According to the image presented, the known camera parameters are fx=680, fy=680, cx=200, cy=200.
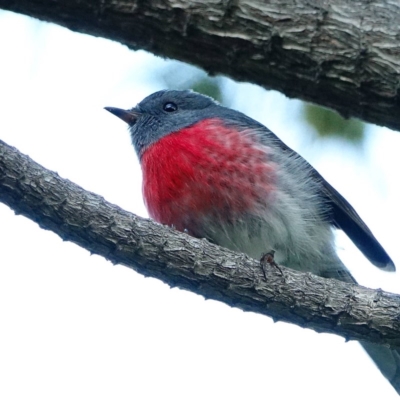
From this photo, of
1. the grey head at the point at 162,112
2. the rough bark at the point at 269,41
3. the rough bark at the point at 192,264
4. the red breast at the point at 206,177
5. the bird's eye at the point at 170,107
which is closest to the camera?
the rough bark at the point at 269,41

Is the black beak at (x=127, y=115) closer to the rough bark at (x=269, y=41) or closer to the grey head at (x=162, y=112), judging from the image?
the grey head at (x=162, y=112)

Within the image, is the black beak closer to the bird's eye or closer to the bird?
the bird's eye

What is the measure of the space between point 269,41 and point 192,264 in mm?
1406

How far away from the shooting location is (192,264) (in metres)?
4.14

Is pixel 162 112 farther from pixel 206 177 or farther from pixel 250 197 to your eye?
pixel 250 197

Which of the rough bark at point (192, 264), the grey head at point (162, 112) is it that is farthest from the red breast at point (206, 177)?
the rough bark at point (192, 264)

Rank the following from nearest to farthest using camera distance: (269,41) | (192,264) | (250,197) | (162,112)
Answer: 1. (269,41)
2. (192,264)
3. (250,197)
4. (162,112)

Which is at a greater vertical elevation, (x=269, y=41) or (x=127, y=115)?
(x=269, y=41)

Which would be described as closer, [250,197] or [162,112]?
[250,197]

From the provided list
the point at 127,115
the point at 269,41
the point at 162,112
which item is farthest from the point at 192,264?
the point at 127,115

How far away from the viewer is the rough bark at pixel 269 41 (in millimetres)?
3602

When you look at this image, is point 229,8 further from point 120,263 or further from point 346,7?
point 120,263

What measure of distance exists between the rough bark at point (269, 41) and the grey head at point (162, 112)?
260cm

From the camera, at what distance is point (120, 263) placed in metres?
4.13
